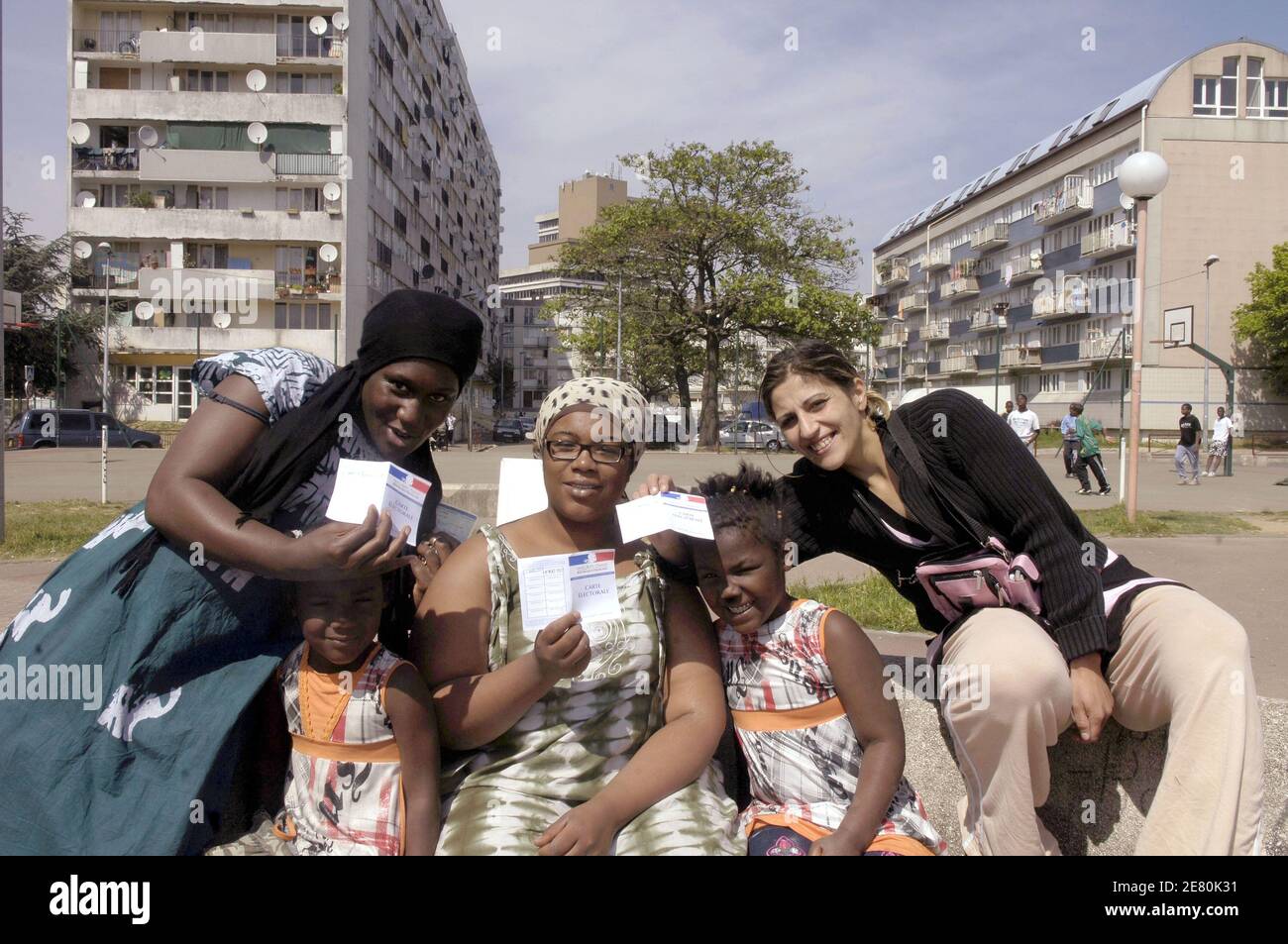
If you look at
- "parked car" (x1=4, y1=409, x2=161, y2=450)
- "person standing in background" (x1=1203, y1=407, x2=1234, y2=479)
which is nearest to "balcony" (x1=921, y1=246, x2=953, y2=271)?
"person standing in background" (x1=1203, y1=407, x2=1234, y2=479)

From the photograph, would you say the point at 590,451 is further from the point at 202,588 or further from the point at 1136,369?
the point at 1136,369

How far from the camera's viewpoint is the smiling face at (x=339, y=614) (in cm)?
241

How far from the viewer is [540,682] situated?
236 centimetres

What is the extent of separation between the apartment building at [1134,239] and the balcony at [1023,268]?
123mm

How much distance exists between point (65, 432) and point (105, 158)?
66.1ft

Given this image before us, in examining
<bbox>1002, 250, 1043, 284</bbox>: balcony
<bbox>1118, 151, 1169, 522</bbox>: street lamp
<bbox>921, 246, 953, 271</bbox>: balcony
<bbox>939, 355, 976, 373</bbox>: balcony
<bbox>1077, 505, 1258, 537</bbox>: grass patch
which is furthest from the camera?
<bbox>921, 246, 953, 271</bbox>: balcony

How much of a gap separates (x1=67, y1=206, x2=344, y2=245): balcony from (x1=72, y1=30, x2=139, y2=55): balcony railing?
784 centimetres

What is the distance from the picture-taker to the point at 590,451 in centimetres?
261

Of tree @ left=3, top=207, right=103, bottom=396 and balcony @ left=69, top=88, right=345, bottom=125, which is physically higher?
balcony @ left=69, top=88, right=345, bottom=125

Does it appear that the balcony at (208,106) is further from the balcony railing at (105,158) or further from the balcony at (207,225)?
the balcony at (207,225)

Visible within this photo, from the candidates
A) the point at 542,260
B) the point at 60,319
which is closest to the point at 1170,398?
the point at 60,319

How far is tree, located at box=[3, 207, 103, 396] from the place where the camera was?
45906mm

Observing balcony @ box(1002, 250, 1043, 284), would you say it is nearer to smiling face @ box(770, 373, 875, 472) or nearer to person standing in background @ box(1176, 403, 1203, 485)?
person standing in background @ box(1176, 403, 1203, 485)

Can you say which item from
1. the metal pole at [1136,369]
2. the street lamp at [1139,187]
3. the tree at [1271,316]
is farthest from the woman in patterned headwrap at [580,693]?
the tree at [1271,316]
